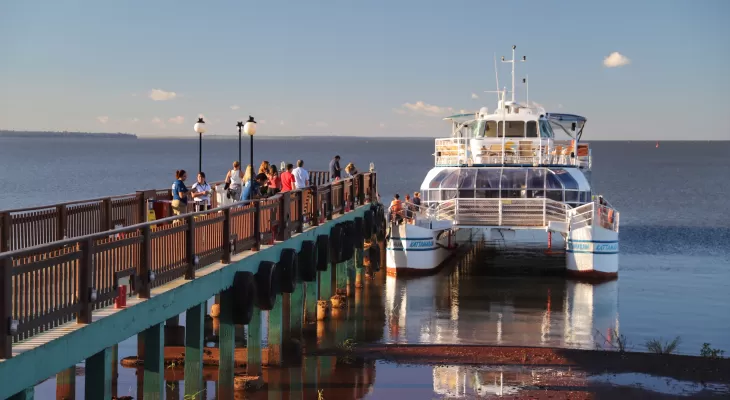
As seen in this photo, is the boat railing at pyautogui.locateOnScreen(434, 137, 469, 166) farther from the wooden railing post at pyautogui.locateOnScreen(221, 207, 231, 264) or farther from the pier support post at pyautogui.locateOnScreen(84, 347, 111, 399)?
the pier support post at pyautogui.locateOnScreen(84, 347, 111, 399)

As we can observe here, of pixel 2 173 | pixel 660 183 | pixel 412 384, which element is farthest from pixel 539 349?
pixel 2 173

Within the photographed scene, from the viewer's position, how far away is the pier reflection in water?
18.7 meters

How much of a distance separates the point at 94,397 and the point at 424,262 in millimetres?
23397

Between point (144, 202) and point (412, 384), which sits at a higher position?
point (144, 202)

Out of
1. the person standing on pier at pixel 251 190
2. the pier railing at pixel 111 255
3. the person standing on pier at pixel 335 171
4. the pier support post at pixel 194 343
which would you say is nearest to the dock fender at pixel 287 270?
the pier railing at pixel 111 255

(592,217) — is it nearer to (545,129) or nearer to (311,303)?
(545,129)

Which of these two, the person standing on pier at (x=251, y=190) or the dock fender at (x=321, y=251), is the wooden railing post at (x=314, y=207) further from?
the person standing on pier at (x=251, y=190)

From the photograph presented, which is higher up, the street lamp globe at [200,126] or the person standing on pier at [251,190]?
the street lamp globe at [200,126]

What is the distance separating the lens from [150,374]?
1370 centimetres

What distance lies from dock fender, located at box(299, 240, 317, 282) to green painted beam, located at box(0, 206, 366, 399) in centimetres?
359

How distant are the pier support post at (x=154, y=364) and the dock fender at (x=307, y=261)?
7.81 meters

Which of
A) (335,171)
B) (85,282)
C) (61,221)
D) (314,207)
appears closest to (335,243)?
(314,207)

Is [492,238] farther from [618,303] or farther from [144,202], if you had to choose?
[144,202]

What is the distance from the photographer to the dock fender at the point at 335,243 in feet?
81.6
